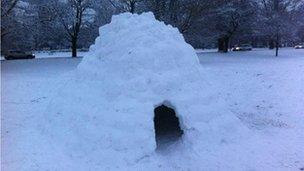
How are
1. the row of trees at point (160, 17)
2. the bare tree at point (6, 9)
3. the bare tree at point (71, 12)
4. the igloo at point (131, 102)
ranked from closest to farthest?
1. the igloo at point (131, 102)
2. the bare tree at point (6, 9)
3. the row of trees at point (160, 17)
4. the bare tree at point (71, 12)

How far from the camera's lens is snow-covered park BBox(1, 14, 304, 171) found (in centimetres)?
991

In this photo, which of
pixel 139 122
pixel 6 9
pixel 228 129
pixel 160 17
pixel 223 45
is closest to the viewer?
pixel 139 122

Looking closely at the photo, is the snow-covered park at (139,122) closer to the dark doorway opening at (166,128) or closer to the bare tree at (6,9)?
the dark doorway opening at (166,128)

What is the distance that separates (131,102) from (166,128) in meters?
2.25

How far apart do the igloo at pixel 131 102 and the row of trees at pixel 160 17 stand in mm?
18197

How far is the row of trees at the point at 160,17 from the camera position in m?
31.8

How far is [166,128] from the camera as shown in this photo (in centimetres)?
1240

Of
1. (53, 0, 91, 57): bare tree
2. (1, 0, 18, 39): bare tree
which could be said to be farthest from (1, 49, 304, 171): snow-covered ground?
(53, 0, 91, 57): bare tree

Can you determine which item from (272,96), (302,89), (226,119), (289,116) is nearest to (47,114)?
(226,119)

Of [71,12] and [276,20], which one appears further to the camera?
[276,20]

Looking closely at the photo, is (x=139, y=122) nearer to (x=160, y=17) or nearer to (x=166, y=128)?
(x=166, y=128)

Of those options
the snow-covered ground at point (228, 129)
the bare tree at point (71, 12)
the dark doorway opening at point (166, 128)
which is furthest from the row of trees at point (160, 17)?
the dark doorway opening at point (166, 128)

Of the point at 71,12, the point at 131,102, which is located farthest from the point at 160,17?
the point at 131,102

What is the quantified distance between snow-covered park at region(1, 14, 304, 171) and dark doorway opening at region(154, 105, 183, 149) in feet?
2.00
